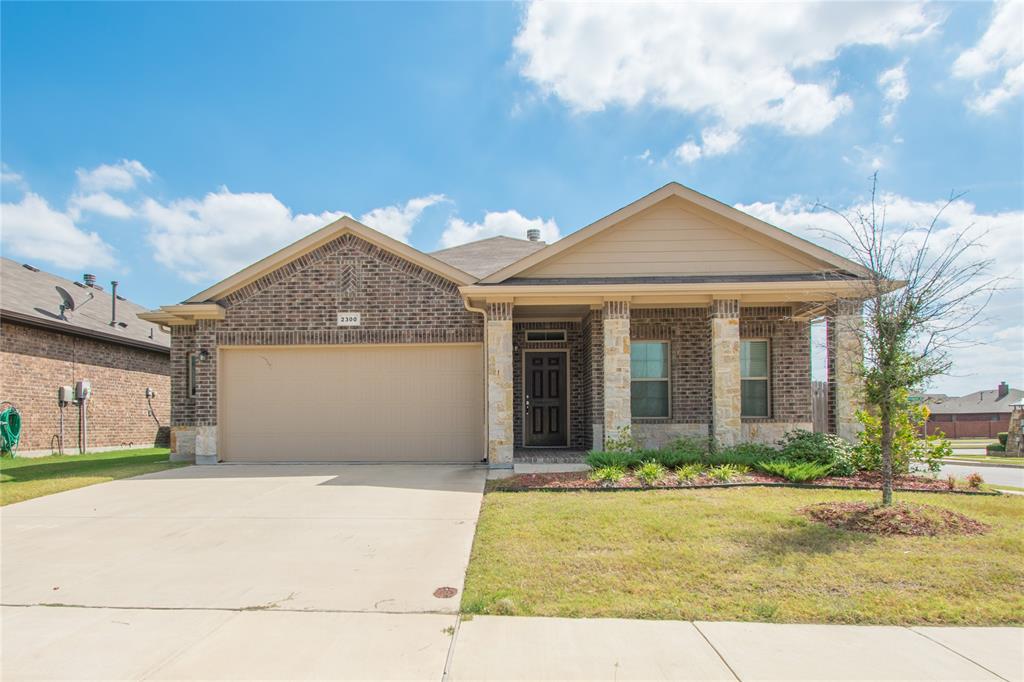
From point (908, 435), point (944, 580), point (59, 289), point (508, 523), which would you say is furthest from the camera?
point (59, 289)

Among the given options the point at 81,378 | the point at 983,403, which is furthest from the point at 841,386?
the point at 983,403

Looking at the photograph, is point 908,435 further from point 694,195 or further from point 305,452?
point 305,452

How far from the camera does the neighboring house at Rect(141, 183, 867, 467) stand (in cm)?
1073

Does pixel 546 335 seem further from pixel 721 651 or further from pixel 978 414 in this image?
pixel 978 414

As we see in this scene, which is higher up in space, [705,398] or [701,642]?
[705,398]

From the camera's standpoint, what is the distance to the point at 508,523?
657 cm

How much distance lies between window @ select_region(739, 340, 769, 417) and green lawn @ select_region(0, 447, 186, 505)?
11.3m

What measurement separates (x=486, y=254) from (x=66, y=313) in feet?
37.5

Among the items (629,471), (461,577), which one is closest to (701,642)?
(461,577)

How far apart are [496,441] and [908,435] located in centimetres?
625

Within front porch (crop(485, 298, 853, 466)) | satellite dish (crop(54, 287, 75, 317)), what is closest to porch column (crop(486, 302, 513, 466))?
front porch (crop(485, 298, 853, 466))

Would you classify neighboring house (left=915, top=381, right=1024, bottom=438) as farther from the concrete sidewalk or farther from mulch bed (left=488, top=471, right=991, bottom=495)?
the concrete sidewalk

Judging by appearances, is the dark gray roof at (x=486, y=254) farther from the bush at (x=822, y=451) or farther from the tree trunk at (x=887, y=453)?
the tree trunk at (x=887, y=453)

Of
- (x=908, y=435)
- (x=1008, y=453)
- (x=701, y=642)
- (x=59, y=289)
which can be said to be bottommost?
(x=1008, y=453)
